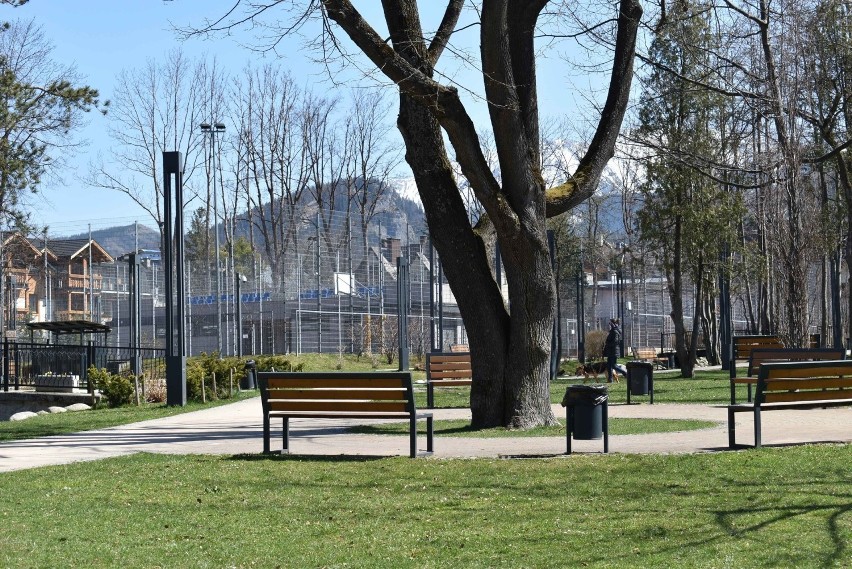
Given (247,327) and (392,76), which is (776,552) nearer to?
(392,76)

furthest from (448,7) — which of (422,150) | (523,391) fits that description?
(523,391)

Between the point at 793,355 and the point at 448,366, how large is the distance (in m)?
5.82

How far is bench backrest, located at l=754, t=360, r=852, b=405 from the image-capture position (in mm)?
12570

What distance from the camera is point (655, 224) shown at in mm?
34688

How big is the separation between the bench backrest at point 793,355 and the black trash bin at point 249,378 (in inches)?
517

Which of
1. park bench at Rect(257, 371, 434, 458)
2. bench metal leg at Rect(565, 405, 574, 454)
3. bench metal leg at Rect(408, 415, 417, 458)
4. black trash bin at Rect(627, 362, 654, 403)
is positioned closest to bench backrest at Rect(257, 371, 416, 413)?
park bench at Rect(257, 371, 434, 458)

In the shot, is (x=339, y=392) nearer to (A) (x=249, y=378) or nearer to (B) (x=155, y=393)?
(B) (x=155, y=393)

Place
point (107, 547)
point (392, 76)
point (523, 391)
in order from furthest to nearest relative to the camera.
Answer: point (523, 391)
point (392, 76)
point (107, 547)

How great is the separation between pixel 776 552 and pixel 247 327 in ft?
153

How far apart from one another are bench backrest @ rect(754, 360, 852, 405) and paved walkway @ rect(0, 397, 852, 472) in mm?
517

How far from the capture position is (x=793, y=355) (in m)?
18.9

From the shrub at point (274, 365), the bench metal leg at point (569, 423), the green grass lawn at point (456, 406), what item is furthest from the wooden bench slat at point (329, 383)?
the shrub at point (274, 365)

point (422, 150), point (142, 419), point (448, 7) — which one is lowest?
point (142, 419)

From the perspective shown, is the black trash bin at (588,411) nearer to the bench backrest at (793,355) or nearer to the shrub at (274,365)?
the bench backrest at (793,355)
